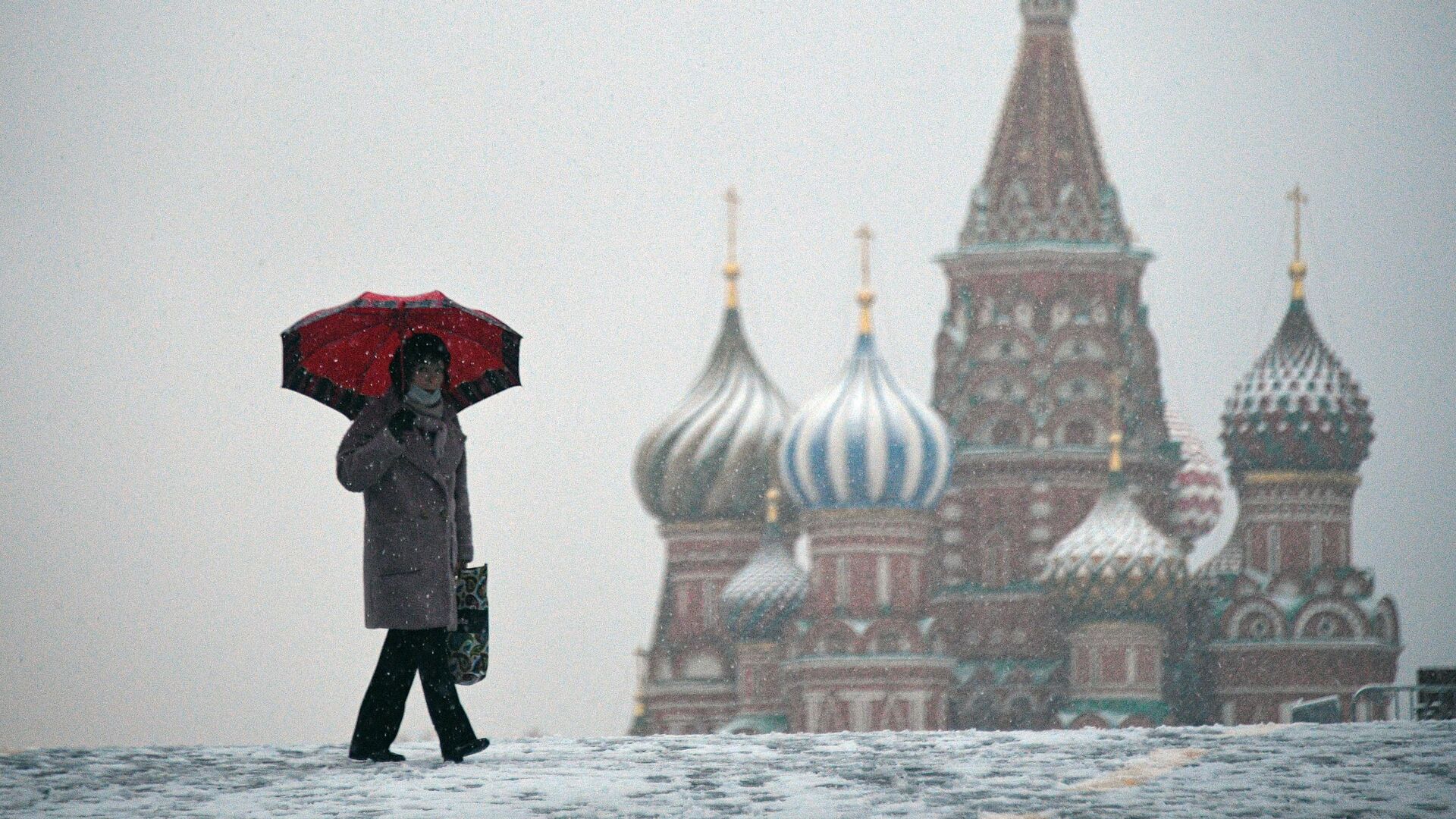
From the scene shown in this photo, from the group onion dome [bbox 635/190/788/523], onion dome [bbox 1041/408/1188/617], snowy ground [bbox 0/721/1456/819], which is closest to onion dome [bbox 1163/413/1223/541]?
onion dome [bbox 1041/408/1188/617]

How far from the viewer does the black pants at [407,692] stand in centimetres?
1098

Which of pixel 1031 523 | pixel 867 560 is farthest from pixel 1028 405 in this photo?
pixel 867 560

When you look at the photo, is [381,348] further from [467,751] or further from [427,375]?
[467,751]

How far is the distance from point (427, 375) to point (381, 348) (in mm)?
397

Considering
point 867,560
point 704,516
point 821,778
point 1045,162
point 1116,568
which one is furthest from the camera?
point 704,516

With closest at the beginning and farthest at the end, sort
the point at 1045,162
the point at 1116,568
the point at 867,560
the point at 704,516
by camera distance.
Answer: the point at 1116,568, the point at 867,560, the point at 1045,162, the point at 704,516

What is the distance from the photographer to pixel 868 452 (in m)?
55.0

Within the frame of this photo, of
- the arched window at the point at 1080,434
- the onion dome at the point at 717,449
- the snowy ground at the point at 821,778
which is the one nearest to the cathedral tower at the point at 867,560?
the arched window at the point at 1080,434

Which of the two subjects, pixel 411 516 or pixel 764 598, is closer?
pixel 411 516

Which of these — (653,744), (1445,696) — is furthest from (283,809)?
(1445,696)

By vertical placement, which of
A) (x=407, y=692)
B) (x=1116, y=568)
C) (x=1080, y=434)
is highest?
(x=1080, y=434)

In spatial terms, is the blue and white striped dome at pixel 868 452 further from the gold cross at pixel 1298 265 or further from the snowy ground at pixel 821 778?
the snowy ground at pixel 821 778

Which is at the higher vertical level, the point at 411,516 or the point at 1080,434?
the point at 1080,434

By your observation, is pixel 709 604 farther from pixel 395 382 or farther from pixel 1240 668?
pixel 395 382
